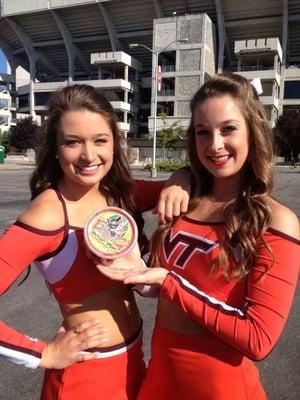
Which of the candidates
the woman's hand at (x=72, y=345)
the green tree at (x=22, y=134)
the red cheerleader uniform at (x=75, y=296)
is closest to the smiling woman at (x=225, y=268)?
the red cheerleader uniform at (x=75, y=296)

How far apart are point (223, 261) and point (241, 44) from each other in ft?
209

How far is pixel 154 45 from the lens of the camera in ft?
Result: 207

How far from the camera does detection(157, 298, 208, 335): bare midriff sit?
169cm

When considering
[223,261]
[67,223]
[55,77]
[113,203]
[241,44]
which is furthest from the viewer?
[55,77]

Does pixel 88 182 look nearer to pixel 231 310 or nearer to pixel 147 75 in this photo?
pixel 231 310

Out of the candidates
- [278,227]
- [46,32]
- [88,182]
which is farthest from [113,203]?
[46,32]

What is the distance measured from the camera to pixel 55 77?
83500 mm

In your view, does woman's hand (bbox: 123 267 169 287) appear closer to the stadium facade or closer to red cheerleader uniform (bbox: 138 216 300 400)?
red cheerleader uniform (bbox: 138 216 300 400)

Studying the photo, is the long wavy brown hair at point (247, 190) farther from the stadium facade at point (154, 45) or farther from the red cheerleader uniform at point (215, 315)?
the stadium facade at point (154, 45)

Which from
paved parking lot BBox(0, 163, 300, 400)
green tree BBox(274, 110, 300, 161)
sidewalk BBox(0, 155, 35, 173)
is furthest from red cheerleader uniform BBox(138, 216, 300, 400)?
green tree BBox(274, 110, 300, 161)

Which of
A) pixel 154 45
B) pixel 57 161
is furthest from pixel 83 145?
pixel 154 45

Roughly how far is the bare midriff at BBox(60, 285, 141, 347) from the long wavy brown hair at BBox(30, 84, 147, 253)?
0.37 metres

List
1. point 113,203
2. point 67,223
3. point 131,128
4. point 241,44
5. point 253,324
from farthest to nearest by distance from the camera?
point 131,128 < point 241,44 < point 113,203 < point 67,223 < point 253,324

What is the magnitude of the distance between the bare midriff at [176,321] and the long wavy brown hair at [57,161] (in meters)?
0.43
